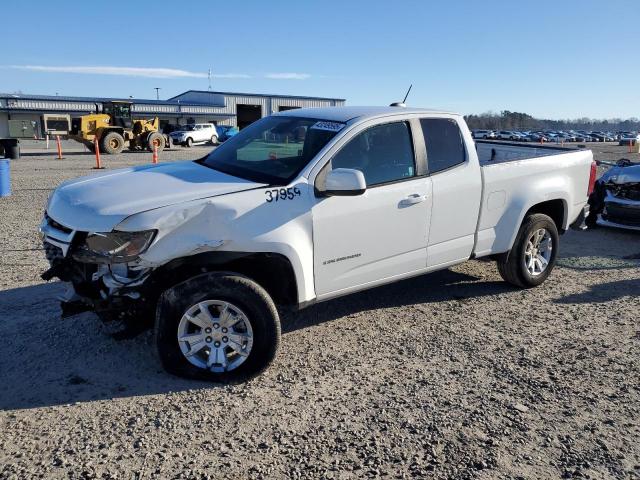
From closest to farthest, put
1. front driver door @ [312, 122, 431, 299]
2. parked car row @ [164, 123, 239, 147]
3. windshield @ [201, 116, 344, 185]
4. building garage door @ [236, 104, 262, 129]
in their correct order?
front driver door @ [312, 122, 431, 299] → windshield @ [201, 116, 344, 185] → parked car row @ [164, 123, 239, 147] → building garage door @ [236, 104, 262, 129]

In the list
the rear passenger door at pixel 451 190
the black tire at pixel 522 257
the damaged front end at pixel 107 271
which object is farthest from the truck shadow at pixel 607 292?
the damaged front end at pixel 107 271

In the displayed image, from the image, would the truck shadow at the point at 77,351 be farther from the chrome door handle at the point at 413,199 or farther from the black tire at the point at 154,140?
the black tire at the point at 154,140

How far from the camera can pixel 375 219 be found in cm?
426

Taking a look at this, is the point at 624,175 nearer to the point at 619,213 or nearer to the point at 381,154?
the point at 619,213

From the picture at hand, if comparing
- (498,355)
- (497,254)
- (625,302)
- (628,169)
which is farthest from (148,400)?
(628,169)

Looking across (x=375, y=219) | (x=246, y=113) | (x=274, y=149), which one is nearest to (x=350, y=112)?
(x=274, y=149)

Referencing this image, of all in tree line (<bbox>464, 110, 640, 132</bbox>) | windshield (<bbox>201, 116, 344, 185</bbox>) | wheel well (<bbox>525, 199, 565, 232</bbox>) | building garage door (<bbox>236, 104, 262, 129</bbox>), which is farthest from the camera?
tree line (<bbox>464, 110, 640, 132</bbox>)

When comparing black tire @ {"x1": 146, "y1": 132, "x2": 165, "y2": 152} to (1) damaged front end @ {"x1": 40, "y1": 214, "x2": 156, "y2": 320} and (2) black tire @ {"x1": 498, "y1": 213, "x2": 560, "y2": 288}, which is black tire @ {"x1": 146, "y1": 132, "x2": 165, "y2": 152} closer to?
(2) black tire @ {"x1": 498, "y1": 213, "x2": 560, "y2": 288}

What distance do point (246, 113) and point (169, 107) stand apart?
43.3 ft

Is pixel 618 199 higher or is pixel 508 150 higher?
pixel 508 150

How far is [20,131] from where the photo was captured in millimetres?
53031

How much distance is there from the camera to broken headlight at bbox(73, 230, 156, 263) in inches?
134

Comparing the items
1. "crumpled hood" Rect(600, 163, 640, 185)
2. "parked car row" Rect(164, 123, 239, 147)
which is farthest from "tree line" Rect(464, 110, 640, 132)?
"crumpled hood" Rect(600, 163, 640, 185)

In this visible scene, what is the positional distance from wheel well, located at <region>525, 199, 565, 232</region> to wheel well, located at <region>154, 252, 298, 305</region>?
325 cm
